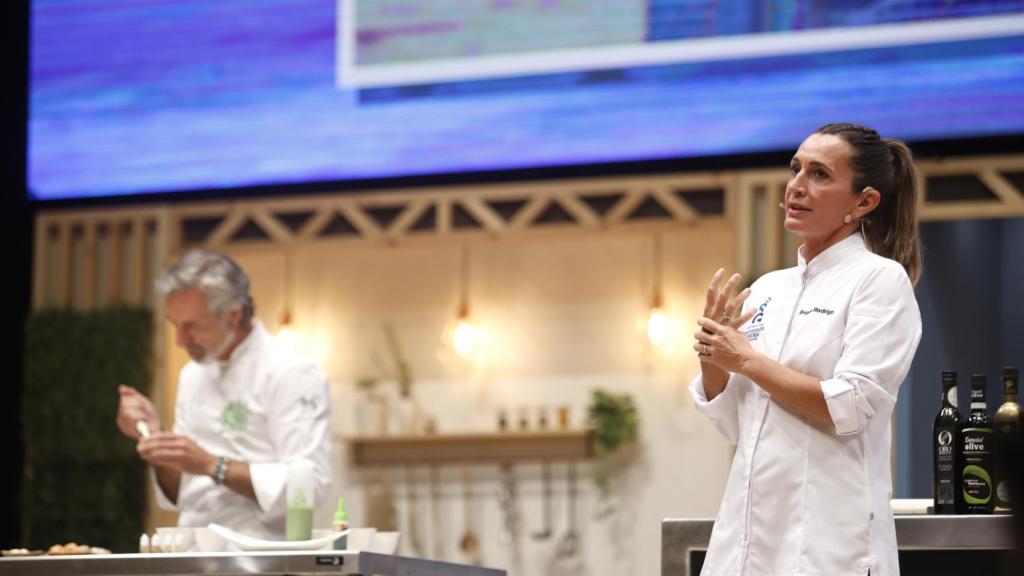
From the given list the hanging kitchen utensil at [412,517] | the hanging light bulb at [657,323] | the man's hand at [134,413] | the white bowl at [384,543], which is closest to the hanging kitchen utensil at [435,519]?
the hanging kitchen utensil at [412,517]

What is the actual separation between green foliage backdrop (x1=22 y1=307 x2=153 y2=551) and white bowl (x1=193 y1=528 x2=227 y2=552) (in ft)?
12.9

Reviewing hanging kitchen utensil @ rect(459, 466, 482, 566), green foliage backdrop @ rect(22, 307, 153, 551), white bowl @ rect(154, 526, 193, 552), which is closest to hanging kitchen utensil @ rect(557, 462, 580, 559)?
hanging kitchen utensil @ rect(459, 466, 482, 566)

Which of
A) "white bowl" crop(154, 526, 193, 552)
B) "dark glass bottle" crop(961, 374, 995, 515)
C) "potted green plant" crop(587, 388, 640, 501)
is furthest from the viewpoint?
"potted green plant" crop(587, 388, 640, 501)

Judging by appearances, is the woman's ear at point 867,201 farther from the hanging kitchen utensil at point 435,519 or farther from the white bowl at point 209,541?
the hanging kitchen utensil at point 435,519

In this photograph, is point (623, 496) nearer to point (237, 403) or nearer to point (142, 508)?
point (142, 508)

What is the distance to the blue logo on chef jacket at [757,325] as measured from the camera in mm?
2859

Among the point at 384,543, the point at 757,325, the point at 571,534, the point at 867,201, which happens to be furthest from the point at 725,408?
the point at 571,534

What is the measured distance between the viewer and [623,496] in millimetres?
6797

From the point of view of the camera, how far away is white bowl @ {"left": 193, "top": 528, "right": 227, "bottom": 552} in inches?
128

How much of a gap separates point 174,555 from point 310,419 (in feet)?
3.18

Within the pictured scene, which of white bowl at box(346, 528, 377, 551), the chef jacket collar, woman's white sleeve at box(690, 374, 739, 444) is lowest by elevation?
white bowl at box(346, 528, 377, 551)

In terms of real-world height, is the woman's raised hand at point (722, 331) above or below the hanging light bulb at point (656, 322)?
below

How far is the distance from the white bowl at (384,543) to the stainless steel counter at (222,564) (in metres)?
0.28

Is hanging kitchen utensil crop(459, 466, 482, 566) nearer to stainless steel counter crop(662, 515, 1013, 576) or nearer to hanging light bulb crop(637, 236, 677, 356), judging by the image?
hanging light bulb crop(637, 236, 677, 356)
